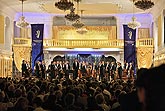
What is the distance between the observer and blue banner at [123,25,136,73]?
90.0 ft

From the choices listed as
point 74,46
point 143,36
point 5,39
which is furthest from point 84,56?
point 5,39

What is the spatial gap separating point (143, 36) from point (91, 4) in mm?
6899

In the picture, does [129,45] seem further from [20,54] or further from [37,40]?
[20,54]

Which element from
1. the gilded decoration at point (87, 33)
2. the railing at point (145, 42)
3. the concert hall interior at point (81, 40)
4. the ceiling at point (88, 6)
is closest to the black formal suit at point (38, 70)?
the concert hall interior at point (81, 40)

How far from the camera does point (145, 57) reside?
92.8 ft

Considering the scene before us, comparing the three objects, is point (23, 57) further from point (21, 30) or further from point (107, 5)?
point (107, 5)

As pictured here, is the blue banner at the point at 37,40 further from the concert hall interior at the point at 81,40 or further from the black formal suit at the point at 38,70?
the black formal suit at the point at 38,70

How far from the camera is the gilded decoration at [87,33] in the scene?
33.7 meters

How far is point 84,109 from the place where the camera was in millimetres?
6105

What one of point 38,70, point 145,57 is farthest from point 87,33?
point 38,70

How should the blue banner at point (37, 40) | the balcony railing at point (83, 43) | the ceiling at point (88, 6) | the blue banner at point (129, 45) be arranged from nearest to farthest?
the ceiling at point (88, 6) < the blue banner at point (129, 45) < the blue banner at point (37, 40) < the balcony railing at point (83, 43)

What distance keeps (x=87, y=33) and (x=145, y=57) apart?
7621 millimetres

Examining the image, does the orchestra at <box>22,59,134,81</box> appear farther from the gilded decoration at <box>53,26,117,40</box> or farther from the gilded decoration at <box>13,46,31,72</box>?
the gilded decoration at <box>53,26,117,40</box>

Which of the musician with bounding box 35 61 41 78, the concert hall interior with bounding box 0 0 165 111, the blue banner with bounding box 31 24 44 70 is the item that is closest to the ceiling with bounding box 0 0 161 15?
the concert hall interior with bounding box 0 0 165 111
